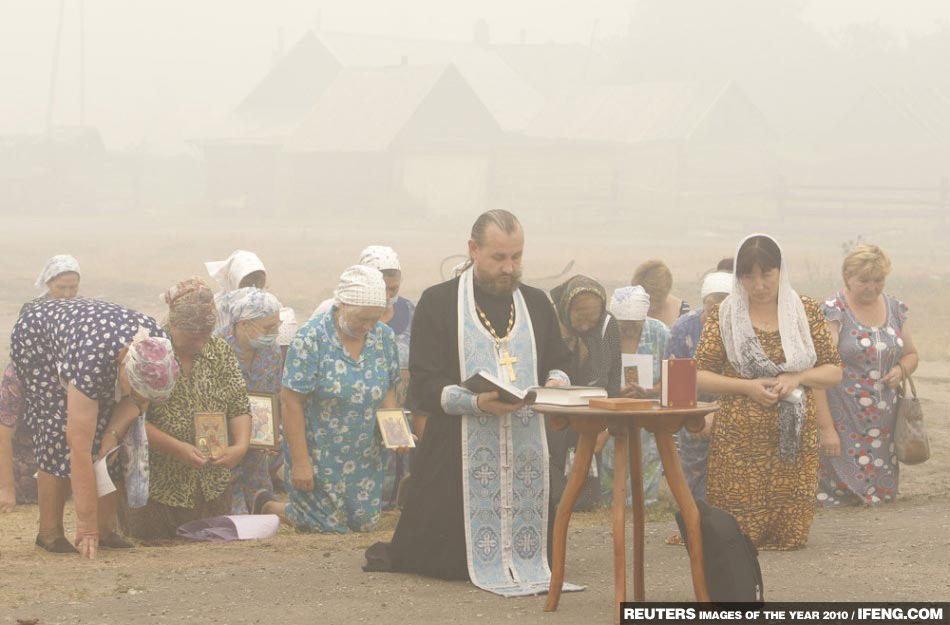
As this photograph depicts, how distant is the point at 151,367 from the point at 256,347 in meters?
2.28

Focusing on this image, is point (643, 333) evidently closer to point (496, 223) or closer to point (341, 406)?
point (341, 406)

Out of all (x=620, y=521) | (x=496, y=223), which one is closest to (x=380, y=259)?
(x=496, y=223)

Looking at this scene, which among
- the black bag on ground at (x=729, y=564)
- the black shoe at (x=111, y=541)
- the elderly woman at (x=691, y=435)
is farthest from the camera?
the elderly woman at (x=691, y=435)

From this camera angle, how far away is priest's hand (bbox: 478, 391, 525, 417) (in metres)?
5.64

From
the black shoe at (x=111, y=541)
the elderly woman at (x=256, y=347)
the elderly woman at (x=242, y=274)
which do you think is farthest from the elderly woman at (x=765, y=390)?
the elderly woman at (x=242, y=274)

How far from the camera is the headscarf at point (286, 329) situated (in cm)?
893

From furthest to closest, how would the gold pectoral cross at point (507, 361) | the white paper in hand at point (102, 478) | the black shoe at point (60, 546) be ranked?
the black shoe at point (60, 546) → the white paper in hand at point (102, 478) → the gold pectoral cross at point (507, 361)

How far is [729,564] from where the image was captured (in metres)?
5.24

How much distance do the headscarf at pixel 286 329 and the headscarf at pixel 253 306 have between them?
0.45 metres

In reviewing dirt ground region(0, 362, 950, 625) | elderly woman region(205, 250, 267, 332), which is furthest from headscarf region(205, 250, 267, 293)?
dirt ground region(0, 362, 950, 625)

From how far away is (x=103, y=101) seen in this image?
11925 cm

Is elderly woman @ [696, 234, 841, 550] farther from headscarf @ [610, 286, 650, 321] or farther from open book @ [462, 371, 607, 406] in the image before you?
headscarf @ [610, 286, 650, 321]

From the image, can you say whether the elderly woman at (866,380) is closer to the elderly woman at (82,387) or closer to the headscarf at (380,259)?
the headscarf at (380,259)

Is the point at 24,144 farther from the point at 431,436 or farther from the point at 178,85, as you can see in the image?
the point at 178,85
